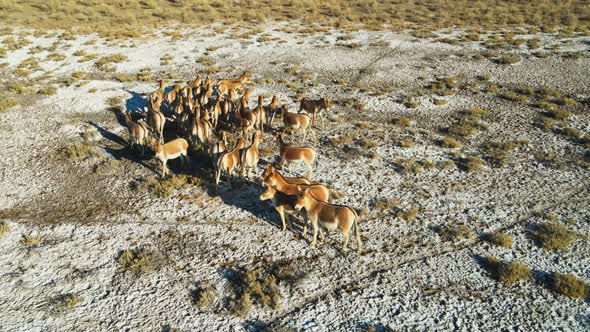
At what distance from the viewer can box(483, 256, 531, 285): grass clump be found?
11.2m

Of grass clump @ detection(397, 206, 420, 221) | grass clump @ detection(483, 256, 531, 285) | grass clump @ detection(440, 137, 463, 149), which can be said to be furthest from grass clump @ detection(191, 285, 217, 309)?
grass clump @ detection(440, 137, 463, 149)

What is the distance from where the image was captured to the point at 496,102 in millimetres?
23094

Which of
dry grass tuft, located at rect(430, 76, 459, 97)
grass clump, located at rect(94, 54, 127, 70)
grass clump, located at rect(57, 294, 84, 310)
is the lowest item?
grass clump, located at rect(57, 294, 84, 310)

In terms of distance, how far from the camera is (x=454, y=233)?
13.0 metres

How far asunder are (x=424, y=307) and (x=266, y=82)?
18929 millimetres

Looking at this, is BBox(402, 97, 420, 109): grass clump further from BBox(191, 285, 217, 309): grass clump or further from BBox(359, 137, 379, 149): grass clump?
BBox(191, 285, 217, 309): grass clump

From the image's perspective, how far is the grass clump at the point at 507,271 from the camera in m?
11.2

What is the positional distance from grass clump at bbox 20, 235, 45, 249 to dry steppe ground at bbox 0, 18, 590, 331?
0.39 ft

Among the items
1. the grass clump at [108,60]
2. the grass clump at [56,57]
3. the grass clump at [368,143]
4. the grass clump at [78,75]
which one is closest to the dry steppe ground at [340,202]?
the grass clump at [368,143]

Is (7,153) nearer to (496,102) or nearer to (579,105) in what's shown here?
(496,102)

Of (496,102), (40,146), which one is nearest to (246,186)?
(40,146)

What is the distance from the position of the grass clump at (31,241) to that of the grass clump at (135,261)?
276 centimetres

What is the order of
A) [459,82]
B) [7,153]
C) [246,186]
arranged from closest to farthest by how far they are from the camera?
[246,186], [7,153], [459,82]

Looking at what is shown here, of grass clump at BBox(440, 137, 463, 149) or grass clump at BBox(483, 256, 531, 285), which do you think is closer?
grass clump at BBox(483, 256, 531, 285)
